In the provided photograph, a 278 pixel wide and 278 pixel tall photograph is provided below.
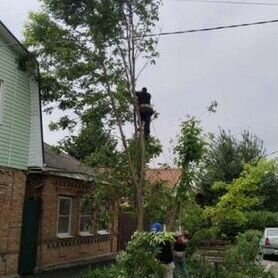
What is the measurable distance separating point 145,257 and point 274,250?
52.1ft

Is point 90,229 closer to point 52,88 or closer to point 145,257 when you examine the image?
point 52,88

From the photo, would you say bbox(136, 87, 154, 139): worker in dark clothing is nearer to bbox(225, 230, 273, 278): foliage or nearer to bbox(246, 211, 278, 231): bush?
bbox(225, 230, 273, 278): foliage

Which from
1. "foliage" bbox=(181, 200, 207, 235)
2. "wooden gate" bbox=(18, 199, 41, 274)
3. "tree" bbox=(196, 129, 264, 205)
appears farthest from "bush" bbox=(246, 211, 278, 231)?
"wooden gate" bbox=(18, 199, 41, 274)

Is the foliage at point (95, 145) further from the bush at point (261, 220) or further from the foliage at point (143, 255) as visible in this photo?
the bush at point (261, 220)

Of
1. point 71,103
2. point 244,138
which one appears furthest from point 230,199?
point 244,138

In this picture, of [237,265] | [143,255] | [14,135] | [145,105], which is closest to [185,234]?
[237,265]

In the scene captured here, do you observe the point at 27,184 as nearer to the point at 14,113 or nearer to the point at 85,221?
the point at 14,113

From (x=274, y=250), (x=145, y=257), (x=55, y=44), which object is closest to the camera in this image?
(x=145, y=257)

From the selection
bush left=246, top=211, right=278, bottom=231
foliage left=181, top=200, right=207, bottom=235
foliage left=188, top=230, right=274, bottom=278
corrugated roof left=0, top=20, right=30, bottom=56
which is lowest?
foliage left=188, top=230, right=274, bottom=278

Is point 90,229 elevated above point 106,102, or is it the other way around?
point 106,102

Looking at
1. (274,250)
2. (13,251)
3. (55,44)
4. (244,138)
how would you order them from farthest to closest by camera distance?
(244,138), (274,250), (55,44), (13,251)

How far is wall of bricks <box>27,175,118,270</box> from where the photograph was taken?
18.3m

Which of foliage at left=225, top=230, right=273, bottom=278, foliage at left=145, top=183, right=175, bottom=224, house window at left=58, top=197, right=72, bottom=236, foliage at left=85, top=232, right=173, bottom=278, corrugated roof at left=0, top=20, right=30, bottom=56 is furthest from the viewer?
house window at left=58, top=197, right=72, bottom=236

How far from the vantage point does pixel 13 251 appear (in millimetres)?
16281
